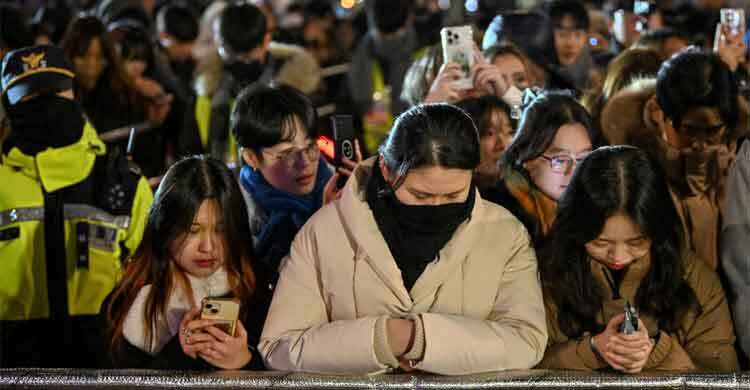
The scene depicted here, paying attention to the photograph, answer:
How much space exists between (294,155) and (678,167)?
167 cm

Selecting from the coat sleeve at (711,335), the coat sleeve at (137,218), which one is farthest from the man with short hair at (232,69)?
the coat sleeve at (711,335)

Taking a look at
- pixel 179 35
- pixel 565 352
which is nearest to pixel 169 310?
pixel 565 352

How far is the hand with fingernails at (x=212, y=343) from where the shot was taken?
169 inches

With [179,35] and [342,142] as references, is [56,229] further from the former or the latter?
[179,35]

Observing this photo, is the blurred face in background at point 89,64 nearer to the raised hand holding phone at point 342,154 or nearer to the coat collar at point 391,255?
the raised hand holding phone at point 342,154

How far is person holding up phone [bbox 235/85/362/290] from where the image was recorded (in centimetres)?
546

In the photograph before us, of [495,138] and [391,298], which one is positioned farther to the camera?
[495,138]

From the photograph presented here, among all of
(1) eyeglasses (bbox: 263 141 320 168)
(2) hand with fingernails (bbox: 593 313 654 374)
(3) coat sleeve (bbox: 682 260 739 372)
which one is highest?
(1) eyeglasses (bbox: 263 141 320 168)

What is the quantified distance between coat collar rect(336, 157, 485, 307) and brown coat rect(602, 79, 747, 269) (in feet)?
3.92

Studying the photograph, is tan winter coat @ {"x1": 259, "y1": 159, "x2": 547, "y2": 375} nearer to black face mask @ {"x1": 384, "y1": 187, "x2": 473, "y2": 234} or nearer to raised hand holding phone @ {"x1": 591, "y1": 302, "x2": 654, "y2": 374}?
black face mask @ {"x1": 384, "y1": 187, "x2": 473, "y2": 234}

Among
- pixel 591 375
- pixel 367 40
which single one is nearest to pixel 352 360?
pixel 591 375

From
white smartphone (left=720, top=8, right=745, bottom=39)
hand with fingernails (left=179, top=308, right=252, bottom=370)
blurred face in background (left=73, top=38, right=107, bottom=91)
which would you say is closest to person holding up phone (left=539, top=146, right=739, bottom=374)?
hand with fingernails (left=179, top=308, right=252, bottom=370)

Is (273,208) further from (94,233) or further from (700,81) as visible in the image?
(700,81)

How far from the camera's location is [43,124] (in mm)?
5676
